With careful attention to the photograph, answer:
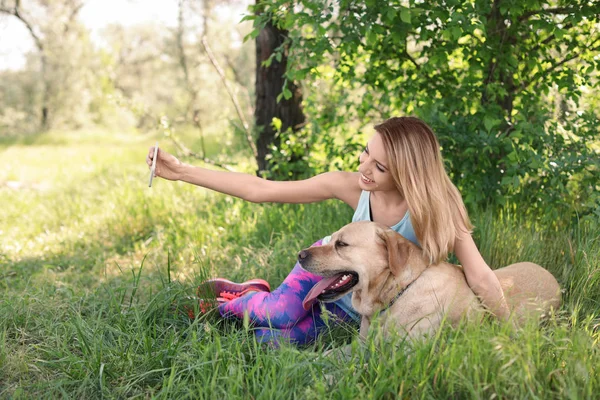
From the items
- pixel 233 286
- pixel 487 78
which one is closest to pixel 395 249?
pixel 233 286

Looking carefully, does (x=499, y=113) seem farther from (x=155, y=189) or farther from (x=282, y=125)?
(x=155, y=189)

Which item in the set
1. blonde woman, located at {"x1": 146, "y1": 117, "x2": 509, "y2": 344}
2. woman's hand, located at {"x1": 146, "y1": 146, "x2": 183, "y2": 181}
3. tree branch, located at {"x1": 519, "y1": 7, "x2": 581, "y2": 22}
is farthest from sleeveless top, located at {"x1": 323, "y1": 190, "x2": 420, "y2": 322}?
tree branch, located at {"x1": 519, "y1": 7, "x2": 581, "y2": 22}

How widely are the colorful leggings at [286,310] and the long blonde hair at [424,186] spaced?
720 millimetres

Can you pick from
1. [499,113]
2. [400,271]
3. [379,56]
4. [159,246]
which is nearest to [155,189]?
[159,246]

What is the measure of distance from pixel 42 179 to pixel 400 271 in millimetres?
8445

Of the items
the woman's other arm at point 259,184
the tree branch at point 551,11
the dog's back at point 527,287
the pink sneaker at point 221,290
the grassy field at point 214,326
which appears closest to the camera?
the grassy field at point 214,326

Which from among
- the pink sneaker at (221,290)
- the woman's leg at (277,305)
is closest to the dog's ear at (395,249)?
the woman's leg at (277,305)

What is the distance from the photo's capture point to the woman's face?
3.05 m

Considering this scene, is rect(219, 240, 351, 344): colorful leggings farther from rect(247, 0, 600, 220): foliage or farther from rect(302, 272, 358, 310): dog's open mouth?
rect(247, 0, 600, 220): foliage

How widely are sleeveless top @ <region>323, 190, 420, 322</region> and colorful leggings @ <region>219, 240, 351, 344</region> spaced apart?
69 mm

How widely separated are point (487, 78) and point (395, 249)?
241 cm

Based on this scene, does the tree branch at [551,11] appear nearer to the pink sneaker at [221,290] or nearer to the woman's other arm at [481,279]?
the woman's other arm at [481,279]

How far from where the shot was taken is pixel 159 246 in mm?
5012

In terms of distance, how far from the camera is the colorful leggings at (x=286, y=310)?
10.5ft
